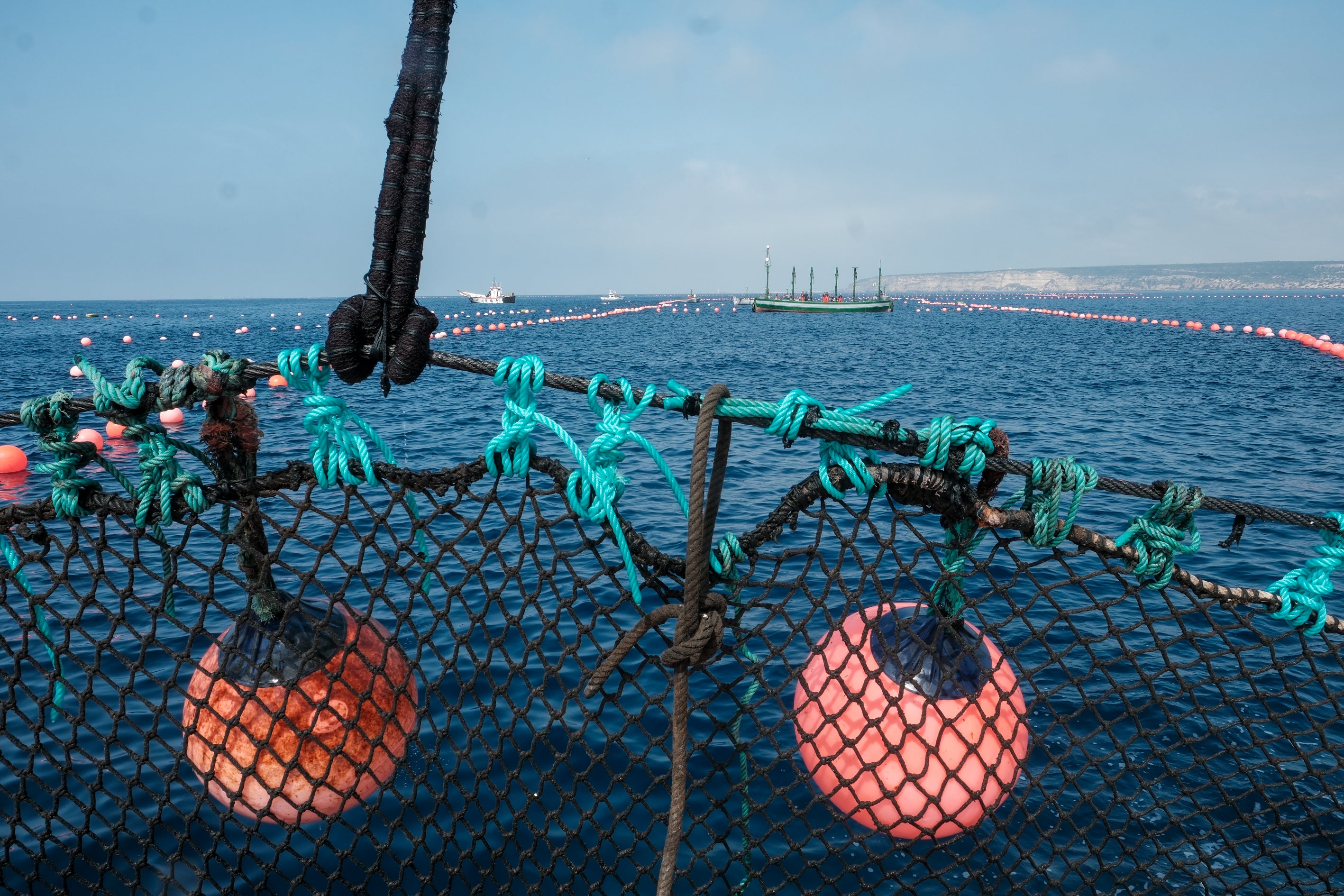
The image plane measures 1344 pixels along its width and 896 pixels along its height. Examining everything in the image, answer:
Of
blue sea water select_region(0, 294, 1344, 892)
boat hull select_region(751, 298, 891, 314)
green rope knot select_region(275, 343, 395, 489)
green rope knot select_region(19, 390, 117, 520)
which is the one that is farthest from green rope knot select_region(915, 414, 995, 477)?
boat hull select_region(751, 298, 891, 314)

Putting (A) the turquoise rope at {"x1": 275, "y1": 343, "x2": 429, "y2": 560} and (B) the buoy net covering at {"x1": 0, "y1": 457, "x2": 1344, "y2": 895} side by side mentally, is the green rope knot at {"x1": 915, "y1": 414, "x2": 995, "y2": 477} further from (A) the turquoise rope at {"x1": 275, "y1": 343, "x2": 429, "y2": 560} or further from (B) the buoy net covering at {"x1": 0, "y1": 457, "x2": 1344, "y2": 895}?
(A) the turquoise rope at {"x1": 275, "y1": 343, "x2": 429, "y2": 560}

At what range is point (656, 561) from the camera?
241 centimetres

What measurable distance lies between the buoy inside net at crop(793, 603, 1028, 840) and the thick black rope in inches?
21.7

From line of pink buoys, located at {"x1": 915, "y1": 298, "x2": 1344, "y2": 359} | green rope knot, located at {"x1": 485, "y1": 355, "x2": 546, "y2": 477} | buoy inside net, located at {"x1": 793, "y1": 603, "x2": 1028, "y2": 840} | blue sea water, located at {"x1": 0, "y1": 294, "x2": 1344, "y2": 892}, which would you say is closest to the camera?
green rope knot, located at {"x1": 485, "y1": 355, "x2": 546, "y2": 477}

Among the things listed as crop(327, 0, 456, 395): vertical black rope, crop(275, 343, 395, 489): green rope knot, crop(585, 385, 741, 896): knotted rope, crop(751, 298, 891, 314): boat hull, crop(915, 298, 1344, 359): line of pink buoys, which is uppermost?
crop(327, 0, 456, 395): vertical black rope

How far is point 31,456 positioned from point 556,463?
1843 cm

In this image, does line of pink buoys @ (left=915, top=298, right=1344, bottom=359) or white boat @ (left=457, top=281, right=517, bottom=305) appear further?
white boat @ (left=457, top=281, right=517, bottom=305)

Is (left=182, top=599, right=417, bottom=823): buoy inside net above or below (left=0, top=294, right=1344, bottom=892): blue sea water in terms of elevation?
above

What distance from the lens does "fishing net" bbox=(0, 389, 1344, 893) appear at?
2.53 m

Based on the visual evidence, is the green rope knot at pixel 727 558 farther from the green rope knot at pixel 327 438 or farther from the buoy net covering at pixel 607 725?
the green rope knot at pixel 327 438

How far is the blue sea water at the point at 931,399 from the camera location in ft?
43.7

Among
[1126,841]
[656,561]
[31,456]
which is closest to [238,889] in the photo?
[656,561]

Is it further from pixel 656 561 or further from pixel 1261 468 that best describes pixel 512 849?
pixel 1261 468

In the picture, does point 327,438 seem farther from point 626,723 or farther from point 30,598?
point 626,723
